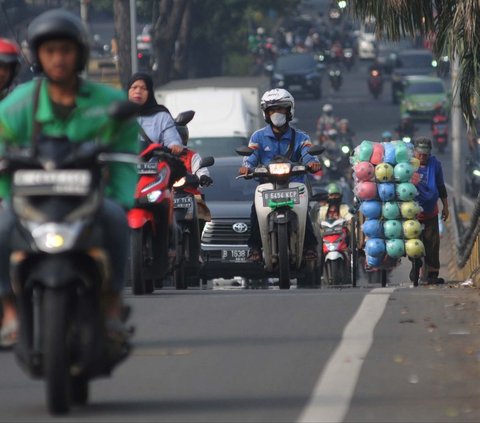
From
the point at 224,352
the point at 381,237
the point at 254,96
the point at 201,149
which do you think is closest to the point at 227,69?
the point at 254,96

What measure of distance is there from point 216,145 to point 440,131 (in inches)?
1154

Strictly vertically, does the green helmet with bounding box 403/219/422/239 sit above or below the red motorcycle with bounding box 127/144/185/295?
below

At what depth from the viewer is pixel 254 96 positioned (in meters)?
40.8

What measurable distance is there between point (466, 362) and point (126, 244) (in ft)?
8.75

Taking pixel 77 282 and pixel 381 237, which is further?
pixel 381 237

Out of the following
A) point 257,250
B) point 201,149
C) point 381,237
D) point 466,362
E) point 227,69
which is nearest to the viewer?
point 466,362

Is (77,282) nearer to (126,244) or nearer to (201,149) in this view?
(126,244)

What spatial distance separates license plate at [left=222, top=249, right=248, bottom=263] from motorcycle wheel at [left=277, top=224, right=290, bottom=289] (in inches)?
170

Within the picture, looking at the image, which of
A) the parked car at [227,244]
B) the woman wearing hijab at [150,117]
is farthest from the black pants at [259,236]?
the parked car at [227,244]

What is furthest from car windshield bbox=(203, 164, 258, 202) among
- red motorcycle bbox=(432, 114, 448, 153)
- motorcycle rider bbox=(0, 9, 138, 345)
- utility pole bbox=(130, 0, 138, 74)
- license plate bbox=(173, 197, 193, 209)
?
red motorcycle bbox=(432, 114, 448, 153)

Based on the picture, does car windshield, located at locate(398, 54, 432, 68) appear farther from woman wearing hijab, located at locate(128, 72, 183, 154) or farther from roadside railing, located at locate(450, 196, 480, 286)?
woman wearing hijab, located at locate(128, 72, 183, 154)

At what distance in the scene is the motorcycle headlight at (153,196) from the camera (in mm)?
14070

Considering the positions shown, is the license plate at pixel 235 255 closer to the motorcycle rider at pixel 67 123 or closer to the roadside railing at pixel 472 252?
the roadside railing at pixel 472 252

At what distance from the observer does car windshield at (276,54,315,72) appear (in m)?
78.1
